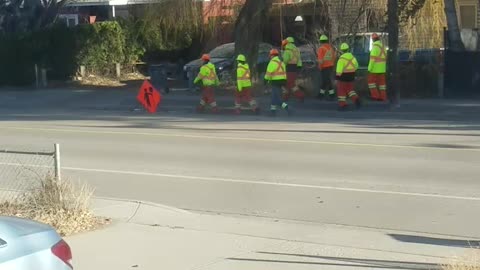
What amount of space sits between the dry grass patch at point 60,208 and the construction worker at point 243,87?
14217 mm

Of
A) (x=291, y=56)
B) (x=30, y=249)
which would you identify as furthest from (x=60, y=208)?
(x=291, y=56)

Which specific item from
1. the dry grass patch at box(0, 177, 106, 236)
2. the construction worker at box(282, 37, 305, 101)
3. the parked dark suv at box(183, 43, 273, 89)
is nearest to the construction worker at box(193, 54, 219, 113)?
the construction worker at box(282, 37, 305, 101)

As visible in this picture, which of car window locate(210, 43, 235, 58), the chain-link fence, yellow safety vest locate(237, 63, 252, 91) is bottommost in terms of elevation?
the chain-link fence

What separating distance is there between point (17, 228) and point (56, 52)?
3106 cm

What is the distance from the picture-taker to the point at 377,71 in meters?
25.4

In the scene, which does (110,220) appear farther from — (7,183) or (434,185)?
(434,185)

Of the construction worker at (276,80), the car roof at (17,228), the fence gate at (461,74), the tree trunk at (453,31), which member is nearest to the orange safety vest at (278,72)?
the construction worker at (276,80)

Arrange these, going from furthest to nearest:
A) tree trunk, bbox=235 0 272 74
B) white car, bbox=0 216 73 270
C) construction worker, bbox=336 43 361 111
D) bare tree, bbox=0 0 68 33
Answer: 1. bare tree, bbox=0 0 68 33
2. tree trunk, bbox=235 0 272 74
3. construction worker, bbox=336 43 361 111
4. white car, bbox=0 216 73 270

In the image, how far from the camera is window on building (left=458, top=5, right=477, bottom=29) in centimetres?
3909

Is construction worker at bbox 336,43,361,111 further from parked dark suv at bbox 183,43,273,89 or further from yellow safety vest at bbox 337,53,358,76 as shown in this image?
parked dark suv at bbox 183,43,273,89

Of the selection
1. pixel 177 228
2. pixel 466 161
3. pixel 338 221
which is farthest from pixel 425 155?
pixel 177 228

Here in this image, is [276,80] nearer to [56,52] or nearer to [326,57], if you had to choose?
[326,57]

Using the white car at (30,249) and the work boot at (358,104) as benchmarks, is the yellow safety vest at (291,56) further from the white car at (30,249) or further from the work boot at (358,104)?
the white car at (30,249)

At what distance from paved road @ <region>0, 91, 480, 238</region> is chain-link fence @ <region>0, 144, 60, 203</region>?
2.15 ft
